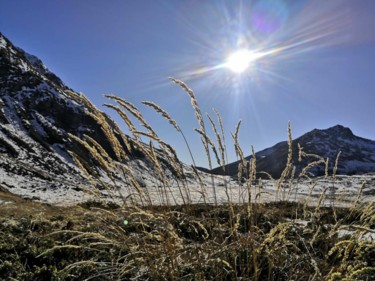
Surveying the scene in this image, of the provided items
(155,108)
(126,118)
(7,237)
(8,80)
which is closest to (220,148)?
(155,108)

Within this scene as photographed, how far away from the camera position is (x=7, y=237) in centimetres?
530

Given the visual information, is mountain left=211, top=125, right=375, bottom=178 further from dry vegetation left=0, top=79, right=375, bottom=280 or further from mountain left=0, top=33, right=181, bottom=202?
dry vegetation left=0, top=79, right=375, bottom=280

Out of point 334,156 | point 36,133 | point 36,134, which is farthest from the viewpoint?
point 334,156

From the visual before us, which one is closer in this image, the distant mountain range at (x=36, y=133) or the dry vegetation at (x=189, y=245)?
the dry vegetation at (x=189, y=245)

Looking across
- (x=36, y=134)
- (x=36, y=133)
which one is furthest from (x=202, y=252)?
(x=36, y=133)

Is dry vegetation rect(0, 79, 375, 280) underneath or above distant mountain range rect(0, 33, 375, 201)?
underneath

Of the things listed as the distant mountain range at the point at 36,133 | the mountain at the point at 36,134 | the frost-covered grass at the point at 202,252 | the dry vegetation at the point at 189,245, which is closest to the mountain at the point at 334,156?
the distant mountain range at the point at 36,133

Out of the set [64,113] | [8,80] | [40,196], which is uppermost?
[8,80]

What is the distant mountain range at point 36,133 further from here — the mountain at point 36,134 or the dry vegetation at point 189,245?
the dry vegetation at point 189,245

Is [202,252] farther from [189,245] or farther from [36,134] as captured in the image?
[36,134]

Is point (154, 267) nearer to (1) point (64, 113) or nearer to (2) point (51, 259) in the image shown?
(2) point (51, 259)

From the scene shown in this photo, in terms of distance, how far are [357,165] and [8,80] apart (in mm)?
149352

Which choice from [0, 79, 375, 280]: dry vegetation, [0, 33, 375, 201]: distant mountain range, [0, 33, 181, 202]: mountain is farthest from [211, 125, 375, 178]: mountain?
[0, 79, 375, 280]: dry vegetation

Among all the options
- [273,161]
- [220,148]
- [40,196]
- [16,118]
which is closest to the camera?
[220,148]
